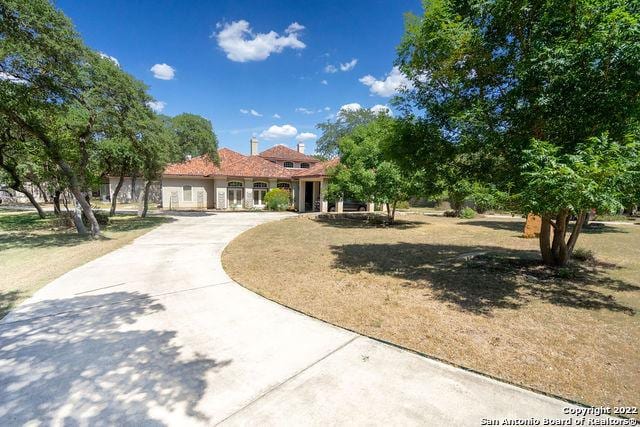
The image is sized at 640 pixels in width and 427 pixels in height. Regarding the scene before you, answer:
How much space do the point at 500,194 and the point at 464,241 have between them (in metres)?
6.84

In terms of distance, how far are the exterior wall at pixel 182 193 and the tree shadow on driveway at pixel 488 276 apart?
2130 centimetres

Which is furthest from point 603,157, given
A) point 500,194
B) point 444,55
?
point 444,55

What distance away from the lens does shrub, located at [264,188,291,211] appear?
26.4 meters

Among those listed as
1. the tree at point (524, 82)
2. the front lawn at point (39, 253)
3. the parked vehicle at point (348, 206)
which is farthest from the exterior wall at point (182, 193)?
the tree at point (524, 82)

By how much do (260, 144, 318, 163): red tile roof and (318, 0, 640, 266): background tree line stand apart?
28.6 meters

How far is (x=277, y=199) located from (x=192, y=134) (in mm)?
9241

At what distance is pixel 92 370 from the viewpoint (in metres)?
3.04

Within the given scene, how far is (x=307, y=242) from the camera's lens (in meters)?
11.1

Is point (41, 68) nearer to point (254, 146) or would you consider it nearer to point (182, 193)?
point (182, 193)

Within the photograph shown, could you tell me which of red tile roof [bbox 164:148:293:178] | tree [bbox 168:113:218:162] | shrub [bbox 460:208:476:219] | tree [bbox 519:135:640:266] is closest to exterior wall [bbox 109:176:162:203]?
red tile roof [bbox 164:148:293:178]

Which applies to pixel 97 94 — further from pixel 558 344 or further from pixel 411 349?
pixel 558 344

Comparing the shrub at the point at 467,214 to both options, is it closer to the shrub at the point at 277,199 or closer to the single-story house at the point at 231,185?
the single-story house at the point at 231,185

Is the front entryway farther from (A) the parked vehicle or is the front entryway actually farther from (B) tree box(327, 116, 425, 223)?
(B) tree box(327, 116, 425, 223)

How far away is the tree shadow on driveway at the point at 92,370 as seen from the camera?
2502 mm
